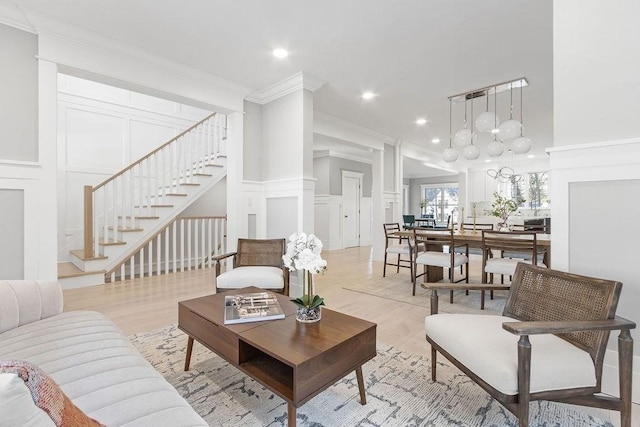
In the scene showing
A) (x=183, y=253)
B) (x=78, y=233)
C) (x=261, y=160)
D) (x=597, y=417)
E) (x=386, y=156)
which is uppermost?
(x=386, y=156)

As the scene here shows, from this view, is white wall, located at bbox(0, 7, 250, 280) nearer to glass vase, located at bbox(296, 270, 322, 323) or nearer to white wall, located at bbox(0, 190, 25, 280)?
white wall, located at bbox(0, 190, 25, 280)

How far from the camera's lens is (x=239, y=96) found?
4.02 meters

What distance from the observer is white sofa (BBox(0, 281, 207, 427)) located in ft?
3.27

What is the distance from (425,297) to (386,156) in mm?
3766

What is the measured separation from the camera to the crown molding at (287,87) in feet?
12.1

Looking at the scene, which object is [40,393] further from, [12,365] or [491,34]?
[491,34]

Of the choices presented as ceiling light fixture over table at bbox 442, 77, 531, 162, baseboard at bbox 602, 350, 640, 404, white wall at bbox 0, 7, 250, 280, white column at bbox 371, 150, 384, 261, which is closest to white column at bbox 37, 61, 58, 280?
white wall at bbox 0, 7, 250, 280

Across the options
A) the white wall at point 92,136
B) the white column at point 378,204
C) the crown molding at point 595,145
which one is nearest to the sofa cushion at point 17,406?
the crown molding at point 595,145

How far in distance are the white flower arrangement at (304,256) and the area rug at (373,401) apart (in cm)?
73

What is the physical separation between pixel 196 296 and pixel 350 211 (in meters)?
5.63

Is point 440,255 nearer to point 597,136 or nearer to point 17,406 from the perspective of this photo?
point 597,136

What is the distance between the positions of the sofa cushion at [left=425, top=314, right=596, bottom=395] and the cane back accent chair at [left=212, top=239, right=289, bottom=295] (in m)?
1.61

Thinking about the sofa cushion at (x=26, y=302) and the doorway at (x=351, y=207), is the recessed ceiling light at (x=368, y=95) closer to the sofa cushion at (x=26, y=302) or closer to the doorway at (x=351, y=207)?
the sofa cushion at (x=26, y=302)

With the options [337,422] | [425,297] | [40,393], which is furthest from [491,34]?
[40,393]
